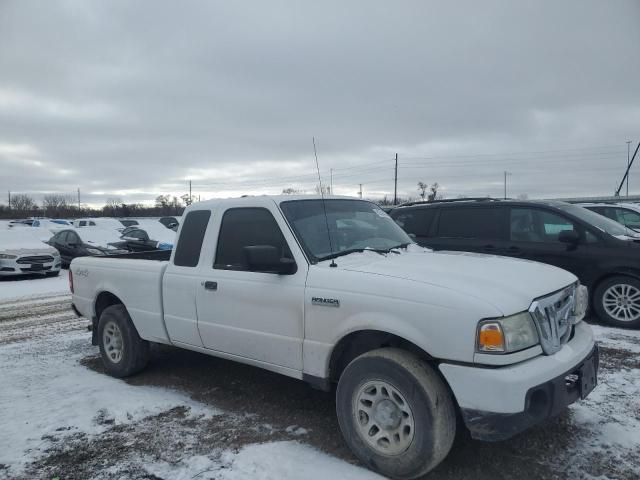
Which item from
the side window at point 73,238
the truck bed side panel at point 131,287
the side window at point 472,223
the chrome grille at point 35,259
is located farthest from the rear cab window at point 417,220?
the side window at point 73,238

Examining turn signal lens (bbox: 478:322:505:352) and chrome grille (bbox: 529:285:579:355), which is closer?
turn signal lens (bbox: 478:322:505:352)

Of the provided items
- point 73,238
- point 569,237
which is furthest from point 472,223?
point 73,238

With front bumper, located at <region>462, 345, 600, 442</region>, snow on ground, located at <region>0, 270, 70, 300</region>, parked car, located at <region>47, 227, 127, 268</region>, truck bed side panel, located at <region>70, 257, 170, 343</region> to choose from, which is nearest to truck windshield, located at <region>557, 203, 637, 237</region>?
front bumper, located at <region>462, 345, 600, 442</region>

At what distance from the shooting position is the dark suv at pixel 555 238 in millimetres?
6762

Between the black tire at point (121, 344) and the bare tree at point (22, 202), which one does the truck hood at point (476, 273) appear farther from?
the bare tree at point (22, 202)

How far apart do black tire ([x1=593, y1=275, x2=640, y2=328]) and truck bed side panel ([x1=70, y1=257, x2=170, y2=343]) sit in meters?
5.91

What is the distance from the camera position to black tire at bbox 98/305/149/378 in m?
5.22

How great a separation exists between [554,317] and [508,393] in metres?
0.78

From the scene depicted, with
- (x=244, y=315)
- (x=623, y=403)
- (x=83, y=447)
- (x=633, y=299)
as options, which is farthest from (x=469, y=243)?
(x=83, y=447)

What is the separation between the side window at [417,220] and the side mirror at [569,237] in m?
2.13

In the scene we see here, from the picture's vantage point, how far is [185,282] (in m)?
4.57

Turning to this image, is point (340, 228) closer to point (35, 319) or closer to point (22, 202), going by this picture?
point (35, 319)

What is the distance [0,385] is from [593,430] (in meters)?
5.68

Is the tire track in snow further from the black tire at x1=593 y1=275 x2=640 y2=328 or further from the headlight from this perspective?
the black tire at x1=593 y1=275 x2=640 y2=328
